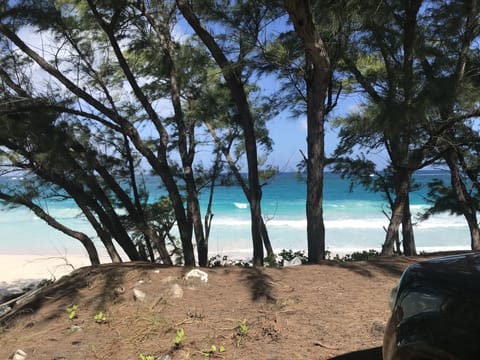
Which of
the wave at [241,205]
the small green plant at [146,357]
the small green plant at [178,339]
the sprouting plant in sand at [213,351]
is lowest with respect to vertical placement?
the small green plant at [146,357]

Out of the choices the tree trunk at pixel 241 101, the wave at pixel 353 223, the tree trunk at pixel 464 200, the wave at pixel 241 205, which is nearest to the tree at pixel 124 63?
the tree trunk at pixel 241 101

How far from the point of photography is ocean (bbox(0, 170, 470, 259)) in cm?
1756

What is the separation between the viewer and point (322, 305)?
11.4 feet

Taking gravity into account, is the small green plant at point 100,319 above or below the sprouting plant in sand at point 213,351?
above

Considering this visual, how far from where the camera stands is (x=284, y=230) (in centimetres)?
2166

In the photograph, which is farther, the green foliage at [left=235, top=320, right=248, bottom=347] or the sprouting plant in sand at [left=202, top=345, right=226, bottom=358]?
the green foliage at [left=235, top=320, right=248, bottom=347]

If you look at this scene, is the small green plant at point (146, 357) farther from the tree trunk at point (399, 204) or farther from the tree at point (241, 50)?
the tree trunk at point (399, 204)

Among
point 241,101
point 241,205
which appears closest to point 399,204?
point 241,101

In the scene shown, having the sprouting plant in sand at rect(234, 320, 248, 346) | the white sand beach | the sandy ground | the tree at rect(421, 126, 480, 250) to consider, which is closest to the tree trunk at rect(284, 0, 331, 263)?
the sandy ground

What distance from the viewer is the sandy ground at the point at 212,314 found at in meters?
2.97

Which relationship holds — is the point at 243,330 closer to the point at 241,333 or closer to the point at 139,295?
the point at 241,333

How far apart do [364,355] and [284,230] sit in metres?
19.0

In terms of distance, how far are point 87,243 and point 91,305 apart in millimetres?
2259

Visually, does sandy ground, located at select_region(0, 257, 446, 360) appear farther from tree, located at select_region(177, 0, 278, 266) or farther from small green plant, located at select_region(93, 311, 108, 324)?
tree, located at select_region(177, 0, 278, 266)
